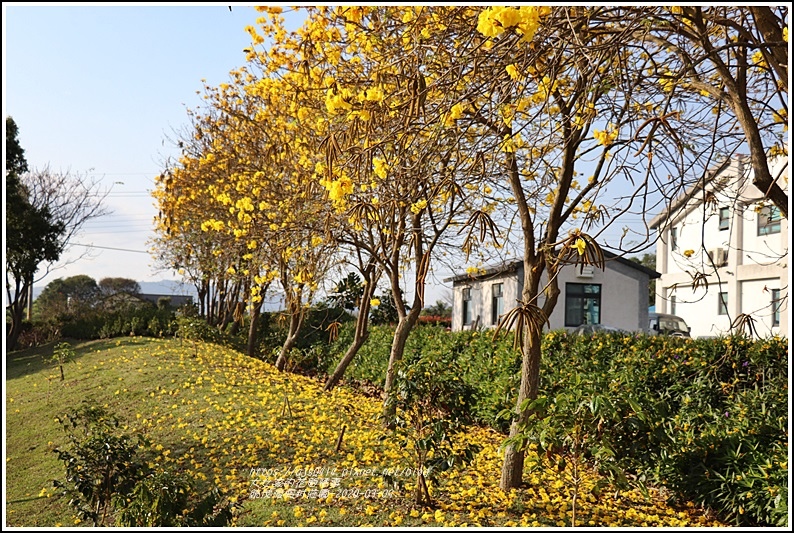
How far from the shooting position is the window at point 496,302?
51.2 ft

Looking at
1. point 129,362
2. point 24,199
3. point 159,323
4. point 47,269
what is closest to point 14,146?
point 24,199

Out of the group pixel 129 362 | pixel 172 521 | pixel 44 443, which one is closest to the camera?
pixel 172 521

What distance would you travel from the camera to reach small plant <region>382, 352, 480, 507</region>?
3.48m

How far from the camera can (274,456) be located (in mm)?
4621

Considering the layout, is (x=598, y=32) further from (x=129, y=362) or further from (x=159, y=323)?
(x=159, y=323)

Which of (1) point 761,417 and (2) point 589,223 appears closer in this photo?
(2) point 589,223

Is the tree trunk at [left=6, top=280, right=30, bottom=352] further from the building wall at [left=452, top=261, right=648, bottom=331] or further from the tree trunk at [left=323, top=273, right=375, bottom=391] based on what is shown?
the building wall at [left=452, top=261, right=648, bottom=331]

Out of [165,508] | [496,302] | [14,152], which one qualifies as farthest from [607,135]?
[14,152]

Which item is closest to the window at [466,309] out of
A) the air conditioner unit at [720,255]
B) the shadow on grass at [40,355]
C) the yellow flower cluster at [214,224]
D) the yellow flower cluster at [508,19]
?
the air conditioner unit at [720,255]

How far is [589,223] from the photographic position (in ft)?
11.1

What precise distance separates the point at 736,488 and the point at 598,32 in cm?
256

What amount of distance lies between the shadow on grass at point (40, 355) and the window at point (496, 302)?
8367mm

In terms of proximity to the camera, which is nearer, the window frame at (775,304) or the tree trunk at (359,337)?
the window frame at (775,304)

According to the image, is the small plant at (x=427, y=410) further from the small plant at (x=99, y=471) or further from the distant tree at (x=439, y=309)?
the distant tree at (x=439, y=309)
